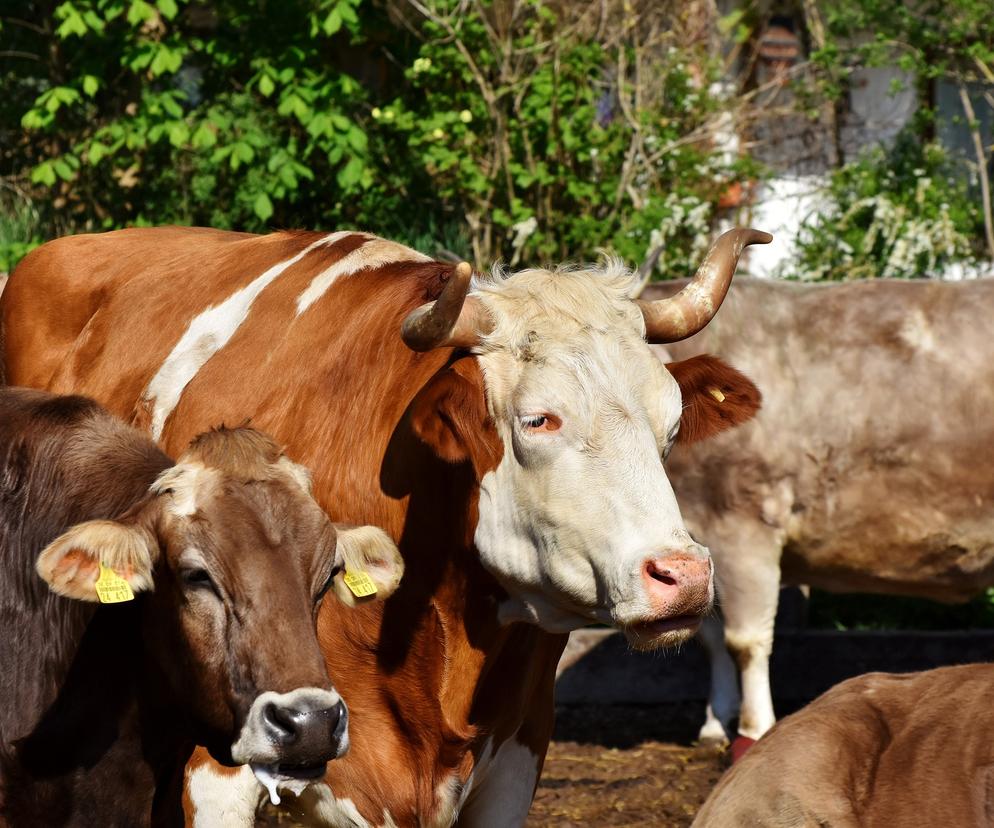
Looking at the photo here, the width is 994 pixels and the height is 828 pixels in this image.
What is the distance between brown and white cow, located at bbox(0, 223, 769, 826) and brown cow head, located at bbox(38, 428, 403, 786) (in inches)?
22.8

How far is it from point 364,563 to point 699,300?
1341 millimetres

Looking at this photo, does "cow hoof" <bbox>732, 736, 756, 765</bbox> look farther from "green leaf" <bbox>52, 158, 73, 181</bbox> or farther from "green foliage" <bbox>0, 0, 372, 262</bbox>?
"green leaf" <bbox>52, 158, 73, 181</bbox>

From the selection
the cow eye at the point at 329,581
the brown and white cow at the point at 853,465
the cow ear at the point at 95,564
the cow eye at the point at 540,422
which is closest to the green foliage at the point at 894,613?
the brown and white cow at the point at 853,465

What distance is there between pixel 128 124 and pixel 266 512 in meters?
6.35

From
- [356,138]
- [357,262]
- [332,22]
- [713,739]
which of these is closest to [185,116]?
[356,138]

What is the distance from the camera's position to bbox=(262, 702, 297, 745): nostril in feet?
11.2

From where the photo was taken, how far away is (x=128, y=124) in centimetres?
941

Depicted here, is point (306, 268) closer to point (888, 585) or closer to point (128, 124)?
point (888, 585)

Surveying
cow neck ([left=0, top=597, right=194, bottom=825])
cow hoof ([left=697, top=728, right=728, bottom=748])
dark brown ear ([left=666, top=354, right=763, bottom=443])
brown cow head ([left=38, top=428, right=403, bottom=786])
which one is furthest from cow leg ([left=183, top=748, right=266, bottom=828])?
cow hoof ([left=697, top=728, right=728, bottom=748])

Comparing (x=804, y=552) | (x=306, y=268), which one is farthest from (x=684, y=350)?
(x=306, y=268)

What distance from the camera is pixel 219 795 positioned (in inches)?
169

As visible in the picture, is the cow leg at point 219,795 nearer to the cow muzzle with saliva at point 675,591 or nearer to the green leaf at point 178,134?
the cow muzzle with saliva at point 675,591

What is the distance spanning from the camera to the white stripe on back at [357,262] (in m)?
4.81

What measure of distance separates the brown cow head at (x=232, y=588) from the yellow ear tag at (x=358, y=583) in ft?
0.32
